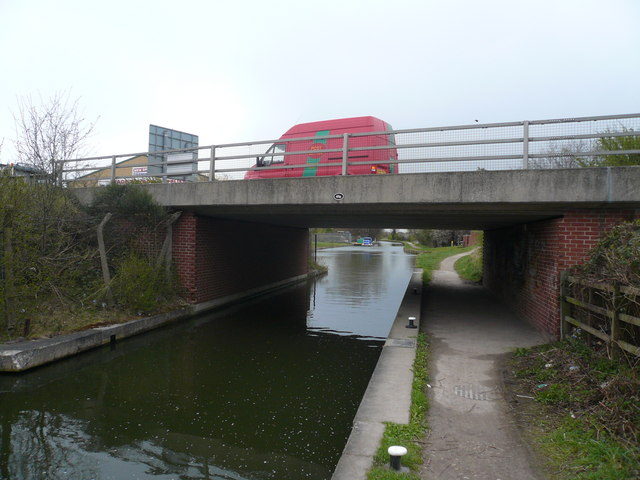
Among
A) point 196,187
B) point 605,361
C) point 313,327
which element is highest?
point 196,187

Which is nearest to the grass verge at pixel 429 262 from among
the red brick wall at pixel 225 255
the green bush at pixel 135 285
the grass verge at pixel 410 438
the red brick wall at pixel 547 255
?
the red brick wall at pixel 225 255

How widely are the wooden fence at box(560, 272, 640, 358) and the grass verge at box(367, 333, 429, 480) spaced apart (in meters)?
2.15

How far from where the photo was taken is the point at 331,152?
9914 mm

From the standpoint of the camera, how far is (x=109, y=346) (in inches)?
315

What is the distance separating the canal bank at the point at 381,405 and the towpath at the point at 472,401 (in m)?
0.33

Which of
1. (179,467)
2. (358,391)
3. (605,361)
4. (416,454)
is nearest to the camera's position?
(416,454)

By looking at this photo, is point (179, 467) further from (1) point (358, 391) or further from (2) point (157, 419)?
(1) point (358, 391)

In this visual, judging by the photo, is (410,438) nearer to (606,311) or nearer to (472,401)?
(472,401)

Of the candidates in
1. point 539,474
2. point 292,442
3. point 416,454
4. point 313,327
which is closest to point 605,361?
point 539,474

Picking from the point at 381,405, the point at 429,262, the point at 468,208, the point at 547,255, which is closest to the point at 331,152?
the point at 468,208

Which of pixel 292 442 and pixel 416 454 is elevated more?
pixel 416 454

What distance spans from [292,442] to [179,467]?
116cm

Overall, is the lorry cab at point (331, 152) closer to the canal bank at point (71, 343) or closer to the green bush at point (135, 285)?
the green bush at point (135, 285)

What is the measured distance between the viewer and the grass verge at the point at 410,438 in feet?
10.7
